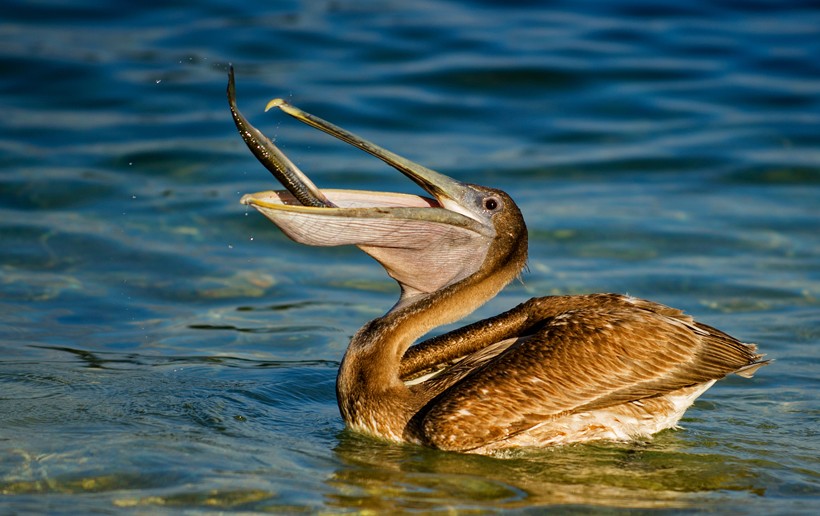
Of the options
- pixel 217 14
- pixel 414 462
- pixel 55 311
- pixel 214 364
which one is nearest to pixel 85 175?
pixel 55 311

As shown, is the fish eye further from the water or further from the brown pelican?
the water

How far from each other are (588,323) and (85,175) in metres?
6.32

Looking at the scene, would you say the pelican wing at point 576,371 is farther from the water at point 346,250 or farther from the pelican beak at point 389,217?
the pelican beak at point 389,217

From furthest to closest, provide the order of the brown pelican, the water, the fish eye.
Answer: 1. the fish eye
2. the brown pelican
3. the water

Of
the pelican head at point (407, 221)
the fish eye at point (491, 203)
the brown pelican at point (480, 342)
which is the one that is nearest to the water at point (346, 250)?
the brown pelican at point (480, 342)

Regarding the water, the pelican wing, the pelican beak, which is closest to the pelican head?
the pelican beak

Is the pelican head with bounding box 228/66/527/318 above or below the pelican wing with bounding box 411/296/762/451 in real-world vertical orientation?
above

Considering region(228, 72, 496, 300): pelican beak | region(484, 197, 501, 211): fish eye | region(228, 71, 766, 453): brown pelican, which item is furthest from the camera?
region(484, 197, 501, 211): fish eye

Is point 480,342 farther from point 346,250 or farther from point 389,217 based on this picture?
point 346,250

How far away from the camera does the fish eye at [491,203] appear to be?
593cm

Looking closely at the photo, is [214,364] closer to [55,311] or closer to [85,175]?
[55,311]

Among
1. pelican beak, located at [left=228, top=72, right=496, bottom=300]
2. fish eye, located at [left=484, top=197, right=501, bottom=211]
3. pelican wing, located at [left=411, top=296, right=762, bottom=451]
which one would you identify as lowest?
pelican wing, located at [left=411, top=296, right=762, bottom=451]

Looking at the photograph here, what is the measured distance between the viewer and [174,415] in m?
5.93

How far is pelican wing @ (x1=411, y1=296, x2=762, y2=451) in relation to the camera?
5602 millimetres
